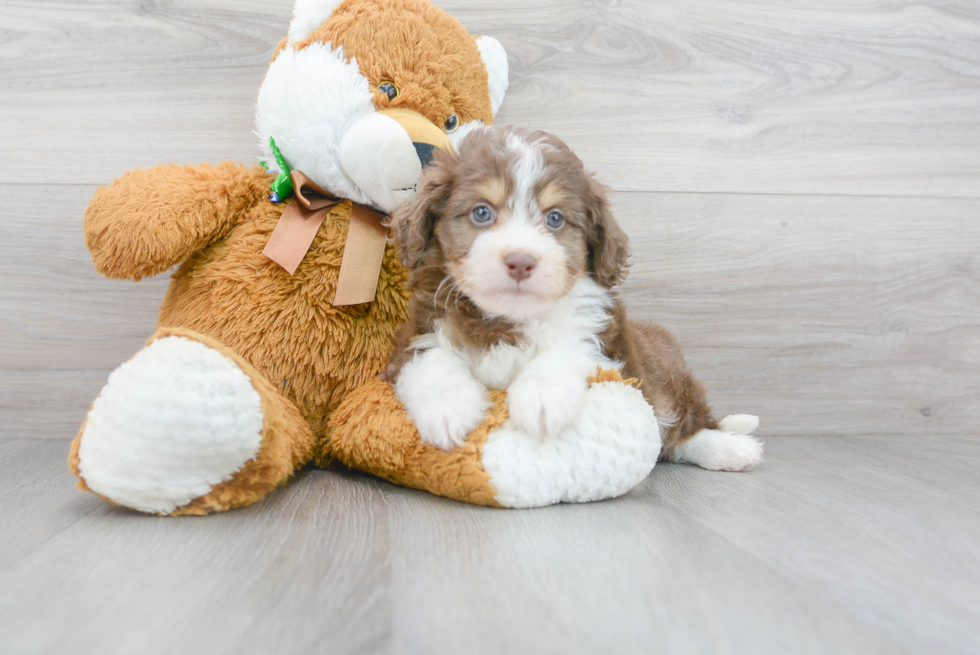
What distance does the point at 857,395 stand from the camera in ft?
7.06

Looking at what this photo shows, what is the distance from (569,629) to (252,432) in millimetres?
605

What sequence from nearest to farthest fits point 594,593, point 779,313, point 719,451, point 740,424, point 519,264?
point 594,593 → point 519,264 → point 719,451 → point 740,424 → point 779,313

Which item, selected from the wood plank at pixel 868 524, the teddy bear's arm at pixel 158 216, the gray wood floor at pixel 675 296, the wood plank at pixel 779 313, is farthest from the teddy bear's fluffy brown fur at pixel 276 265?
the wood plank at pixel 868 524

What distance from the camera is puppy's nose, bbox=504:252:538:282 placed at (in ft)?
3.85

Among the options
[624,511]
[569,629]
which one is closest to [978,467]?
[624,511]

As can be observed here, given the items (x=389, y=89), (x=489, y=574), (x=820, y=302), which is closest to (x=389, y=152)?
(x=389, y=89)

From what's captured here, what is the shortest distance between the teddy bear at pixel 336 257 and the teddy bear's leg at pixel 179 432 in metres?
0.01

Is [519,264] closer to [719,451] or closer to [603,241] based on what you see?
[603,241]

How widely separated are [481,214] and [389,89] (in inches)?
15.6

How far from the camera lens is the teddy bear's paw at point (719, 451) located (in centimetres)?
162

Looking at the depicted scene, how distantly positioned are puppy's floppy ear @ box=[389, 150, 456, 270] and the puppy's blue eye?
0.07 m

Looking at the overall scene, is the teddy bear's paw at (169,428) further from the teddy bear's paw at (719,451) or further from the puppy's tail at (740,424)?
the puppy's tail at (740,424)

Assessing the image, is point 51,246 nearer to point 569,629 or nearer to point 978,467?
point 569,629

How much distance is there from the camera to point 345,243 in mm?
1455
